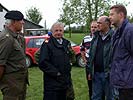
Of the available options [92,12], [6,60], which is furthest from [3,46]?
[92,12]

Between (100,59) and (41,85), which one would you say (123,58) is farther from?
(41,85)

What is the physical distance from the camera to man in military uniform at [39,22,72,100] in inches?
238

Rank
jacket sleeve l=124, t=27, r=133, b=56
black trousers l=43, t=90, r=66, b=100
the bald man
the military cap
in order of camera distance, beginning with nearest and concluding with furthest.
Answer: jacket sleeve l=124, t=27, r=133, b=56, the military cap, black trousers l=43, t=90, r=66, b=100, the bald man

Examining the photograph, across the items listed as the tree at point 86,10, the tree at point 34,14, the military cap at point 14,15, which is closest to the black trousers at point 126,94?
the military cap at point 14,15

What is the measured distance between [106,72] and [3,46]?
2.03 metres

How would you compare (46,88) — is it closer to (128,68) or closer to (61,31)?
(61,31)

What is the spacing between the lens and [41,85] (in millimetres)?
11422

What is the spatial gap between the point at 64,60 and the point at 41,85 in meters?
5.42

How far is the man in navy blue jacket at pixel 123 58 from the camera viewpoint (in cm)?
493

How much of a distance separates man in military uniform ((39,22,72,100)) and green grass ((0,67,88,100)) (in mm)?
3026

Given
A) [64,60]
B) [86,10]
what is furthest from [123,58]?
[86,10]

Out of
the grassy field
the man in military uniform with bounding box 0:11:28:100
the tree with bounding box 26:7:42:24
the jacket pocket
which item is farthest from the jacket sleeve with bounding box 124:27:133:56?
the tree with bounding box 26:7:42:24

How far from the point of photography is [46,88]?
20.2 feet

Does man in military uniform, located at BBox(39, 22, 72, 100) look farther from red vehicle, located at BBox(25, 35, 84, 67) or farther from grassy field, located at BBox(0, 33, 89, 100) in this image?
red vehicle, located at BBox(25, 35, 84, 67)
